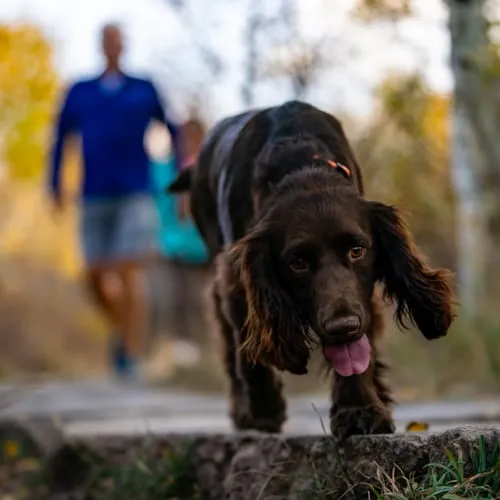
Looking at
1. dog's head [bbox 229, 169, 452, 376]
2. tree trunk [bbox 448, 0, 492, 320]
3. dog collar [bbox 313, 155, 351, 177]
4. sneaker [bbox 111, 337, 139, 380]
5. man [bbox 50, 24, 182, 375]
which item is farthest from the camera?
sneaker [bbox 111, 337, 139, 380]

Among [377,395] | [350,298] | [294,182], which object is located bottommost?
[377,395]

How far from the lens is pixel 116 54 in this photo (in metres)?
9.20

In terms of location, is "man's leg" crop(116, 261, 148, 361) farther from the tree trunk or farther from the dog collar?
the dog collar

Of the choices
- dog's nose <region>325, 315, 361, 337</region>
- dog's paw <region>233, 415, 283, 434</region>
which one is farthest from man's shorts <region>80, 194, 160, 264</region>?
dog's nose <region>325, 315, 361, 337</region>

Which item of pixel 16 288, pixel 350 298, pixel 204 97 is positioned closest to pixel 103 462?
pixel 350 298

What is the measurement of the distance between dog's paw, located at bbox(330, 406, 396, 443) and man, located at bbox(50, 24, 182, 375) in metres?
5.28

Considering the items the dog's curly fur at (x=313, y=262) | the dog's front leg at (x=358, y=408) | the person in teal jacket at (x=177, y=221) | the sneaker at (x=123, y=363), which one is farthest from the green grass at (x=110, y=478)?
the person in teal jacket at (x=177, y=221)

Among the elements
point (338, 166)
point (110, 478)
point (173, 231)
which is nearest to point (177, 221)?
point (173, 231)

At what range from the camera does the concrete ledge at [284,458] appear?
11.5 feet

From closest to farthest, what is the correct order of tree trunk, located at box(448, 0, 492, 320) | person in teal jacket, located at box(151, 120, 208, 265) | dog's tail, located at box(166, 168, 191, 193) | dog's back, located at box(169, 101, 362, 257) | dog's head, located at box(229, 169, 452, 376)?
dog's head, located at box(229, 169, 452, 376), dog's back, located at box(169, 101, 362, 257), dog's tail, located at box(166, 168, 191, 193), tree trunk, located at box(448, 0, 492, 320), person in teal jacket, located at box(151, 120, 208, 265)

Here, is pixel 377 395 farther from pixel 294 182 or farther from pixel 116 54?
pixel 116 54

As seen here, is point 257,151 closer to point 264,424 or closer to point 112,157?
point 264,424

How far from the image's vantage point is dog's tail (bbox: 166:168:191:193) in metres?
5.56

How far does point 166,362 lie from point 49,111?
1084cm
